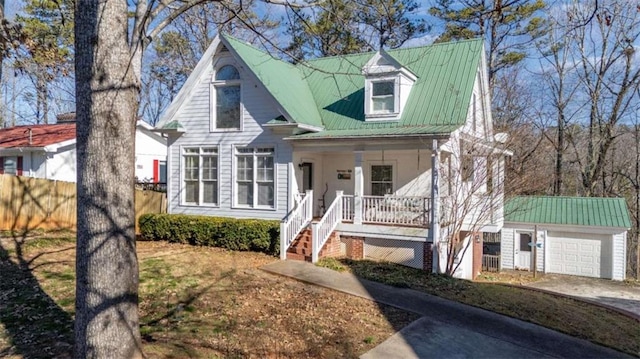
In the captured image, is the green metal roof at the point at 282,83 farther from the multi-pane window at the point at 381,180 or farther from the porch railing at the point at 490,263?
the porch railing at the point at 490,263

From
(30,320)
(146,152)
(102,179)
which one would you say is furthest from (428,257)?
(146,152)

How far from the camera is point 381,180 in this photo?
15.0m

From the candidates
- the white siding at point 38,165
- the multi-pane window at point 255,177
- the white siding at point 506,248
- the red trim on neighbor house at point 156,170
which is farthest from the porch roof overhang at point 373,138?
the red trim on neighbor house at point 156,170

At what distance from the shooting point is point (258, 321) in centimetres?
698

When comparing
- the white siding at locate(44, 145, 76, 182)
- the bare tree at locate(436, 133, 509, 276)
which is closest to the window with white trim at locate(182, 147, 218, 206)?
the bare tree at locate(436, 133, 509, 276)

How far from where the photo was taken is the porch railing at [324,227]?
12109 millimetres

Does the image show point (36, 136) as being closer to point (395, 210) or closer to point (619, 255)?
point (395, 210)

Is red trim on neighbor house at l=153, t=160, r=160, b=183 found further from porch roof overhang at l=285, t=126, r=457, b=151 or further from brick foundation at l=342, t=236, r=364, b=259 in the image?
brick foundation at l=342, t=236, r=364, b=259

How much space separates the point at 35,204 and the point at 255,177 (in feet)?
23.9

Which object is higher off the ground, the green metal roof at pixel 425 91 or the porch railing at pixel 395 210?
the green metal roof at pixel 425 91

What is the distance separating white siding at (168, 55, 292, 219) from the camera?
1409 centimetres

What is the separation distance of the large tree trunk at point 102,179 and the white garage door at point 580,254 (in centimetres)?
1913

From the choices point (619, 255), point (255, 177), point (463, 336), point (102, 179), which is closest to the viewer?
point (102, 179)

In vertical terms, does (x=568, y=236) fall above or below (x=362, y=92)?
below
